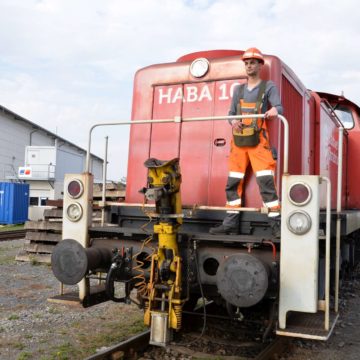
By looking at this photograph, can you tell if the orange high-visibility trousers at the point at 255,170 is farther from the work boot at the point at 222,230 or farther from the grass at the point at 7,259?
the grass at the point at 7,259

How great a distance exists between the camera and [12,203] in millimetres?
21516

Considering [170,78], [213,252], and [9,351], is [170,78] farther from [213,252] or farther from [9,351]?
[9,351]

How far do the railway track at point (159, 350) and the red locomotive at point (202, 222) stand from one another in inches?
16.0

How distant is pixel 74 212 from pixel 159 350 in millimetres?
1525

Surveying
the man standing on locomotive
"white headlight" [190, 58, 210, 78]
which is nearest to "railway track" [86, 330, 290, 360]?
the man standing on locomotive

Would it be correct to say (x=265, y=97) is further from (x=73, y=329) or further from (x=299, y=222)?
(x=73, y=329)

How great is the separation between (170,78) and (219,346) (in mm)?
2789

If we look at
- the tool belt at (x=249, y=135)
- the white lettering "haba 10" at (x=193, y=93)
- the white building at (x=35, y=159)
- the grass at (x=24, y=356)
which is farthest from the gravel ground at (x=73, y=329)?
the white building at (x=35, y=159)

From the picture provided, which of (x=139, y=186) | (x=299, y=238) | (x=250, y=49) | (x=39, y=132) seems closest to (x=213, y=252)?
(x=299, y=238)

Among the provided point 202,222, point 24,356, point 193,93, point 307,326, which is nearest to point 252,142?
point 202,222

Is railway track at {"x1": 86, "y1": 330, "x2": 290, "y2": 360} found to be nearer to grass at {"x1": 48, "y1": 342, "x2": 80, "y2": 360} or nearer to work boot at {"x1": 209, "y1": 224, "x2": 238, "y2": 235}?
grass at {"x1": 48, "y1": 342, "x2": 80, "y2": 360}

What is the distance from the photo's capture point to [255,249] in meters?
3.66

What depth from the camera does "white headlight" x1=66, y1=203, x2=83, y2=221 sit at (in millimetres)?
4195

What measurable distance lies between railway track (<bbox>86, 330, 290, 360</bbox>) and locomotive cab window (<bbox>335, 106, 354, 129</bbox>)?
4.64 m
